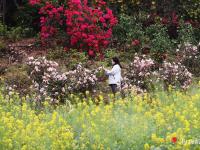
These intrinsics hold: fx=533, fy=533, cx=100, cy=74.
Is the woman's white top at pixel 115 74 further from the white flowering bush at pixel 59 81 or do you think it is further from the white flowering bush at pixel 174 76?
the white flowering bush at pixel 174 76

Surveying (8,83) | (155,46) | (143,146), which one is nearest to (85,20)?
(155,46)

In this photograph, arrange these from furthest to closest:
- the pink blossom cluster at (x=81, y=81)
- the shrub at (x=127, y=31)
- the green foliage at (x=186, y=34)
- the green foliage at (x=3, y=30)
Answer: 1. the green foliage at (x=3, y=30)
2. the shrub at (x=127, y=31)
3. the green foliage at (x=186, y=34)
4. the pink blossom cluster at (x=81, y=81)

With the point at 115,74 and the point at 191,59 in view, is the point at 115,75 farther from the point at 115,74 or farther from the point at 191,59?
the point at 191,59

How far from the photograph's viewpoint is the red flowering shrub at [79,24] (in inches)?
807

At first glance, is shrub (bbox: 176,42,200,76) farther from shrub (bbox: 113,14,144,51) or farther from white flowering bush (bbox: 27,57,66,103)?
white flowering bush (bbox: 27,57,66,103)

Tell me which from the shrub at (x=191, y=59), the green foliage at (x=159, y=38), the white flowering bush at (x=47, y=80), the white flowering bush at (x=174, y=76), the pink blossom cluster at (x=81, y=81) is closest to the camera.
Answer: the white flowering bush at (x=47, y=80)

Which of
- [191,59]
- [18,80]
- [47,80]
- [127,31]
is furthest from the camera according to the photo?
[127,31]

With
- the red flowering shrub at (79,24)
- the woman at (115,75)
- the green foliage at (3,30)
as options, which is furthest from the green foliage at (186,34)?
→ the green foliage at (3,30)

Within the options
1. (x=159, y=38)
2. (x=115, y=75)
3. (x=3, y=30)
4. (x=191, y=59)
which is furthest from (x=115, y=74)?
(x=3, y=30)

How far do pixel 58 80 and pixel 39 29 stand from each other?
27.1 feet

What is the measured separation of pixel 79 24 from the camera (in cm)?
2061

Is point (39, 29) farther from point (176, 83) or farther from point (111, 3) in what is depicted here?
point (176, 83)

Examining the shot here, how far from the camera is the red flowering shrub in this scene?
20.5 meters

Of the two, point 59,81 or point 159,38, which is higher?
point 159,38
